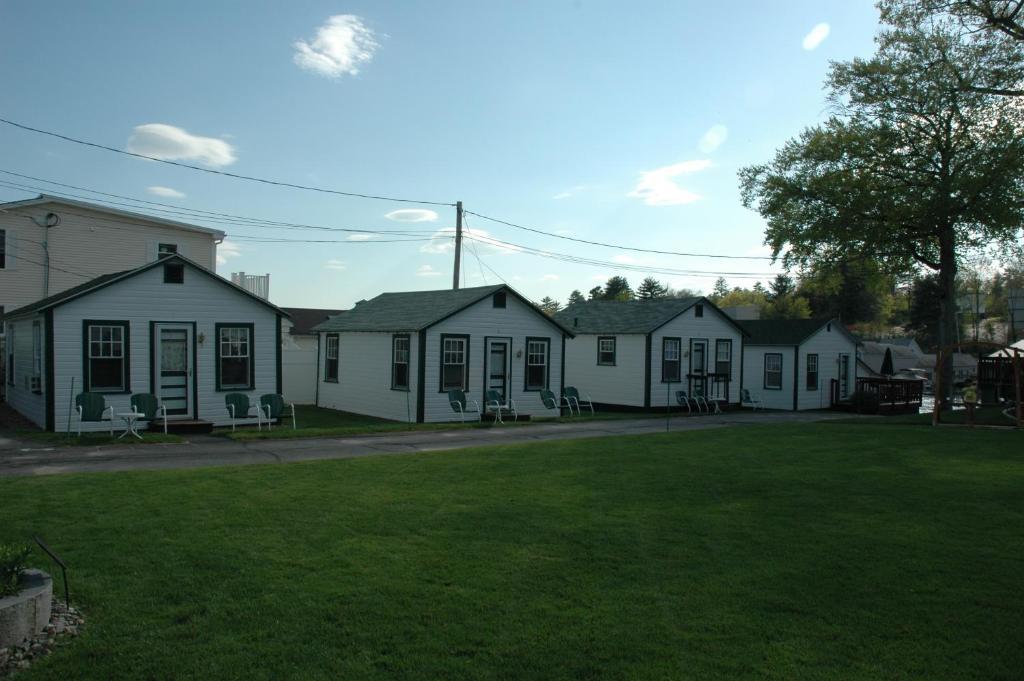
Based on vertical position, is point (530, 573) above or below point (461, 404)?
below

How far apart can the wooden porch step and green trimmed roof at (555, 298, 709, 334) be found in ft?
52.9

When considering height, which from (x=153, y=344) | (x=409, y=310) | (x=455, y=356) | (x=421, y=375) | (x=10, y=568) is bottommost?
(x=10, y=568)

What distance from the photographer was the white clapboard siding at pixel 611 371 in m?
29.2

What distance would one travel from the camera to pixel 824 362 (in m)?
35.2

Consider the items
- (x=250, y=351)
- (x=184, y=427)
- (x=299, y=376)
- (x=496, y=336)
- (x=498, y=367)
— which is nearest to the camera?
(x=184, y=427)

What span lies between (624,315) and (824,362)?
35.5 ft

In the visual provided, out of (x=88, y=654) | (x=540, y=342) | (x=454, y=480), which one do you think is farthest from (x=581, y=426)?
(x=88, y=654)

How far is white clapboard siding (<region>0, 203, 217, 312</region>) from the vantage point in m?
28.8

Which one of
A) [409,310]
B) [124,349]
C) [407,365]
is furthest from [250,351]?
[409,310]

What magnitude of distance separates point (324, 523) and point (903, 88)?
29.6 meters

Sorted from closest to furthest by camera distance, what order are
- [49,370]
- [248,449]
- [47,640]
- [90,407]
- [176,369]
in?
1. [47,640]
2. [248,449]
3. [90,407]
4. [49,370]
5. [176,369]

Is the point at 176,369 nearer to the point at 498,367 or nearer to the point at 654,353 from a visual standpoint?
the point at 498,367

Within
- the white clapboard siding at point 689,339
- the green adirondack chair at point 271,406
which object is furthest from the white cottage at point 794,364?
the green adirondack chair at point 271,406

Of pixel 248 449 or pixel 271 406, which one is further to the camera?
pixel 271 406
